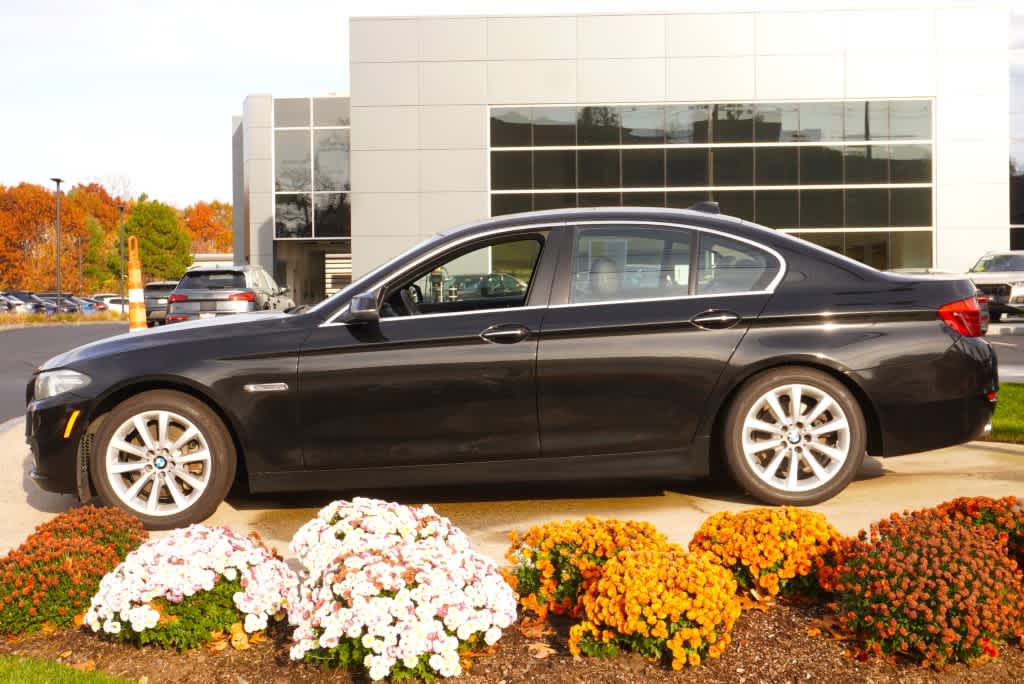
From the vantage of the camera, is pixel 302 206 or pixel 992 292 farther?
pixel 302 206

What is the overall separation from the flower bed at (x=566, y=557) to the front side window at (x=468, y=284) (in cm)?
211

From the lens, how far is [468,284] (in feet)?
21.2

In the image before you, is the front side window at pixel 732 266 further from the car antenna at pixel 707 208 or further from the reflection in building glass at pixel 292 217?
the reflection in building glass at pixel 292 217

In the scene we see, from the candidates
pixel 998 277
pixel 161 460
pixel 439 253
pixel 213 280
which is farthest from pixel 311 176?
pixel 161 460

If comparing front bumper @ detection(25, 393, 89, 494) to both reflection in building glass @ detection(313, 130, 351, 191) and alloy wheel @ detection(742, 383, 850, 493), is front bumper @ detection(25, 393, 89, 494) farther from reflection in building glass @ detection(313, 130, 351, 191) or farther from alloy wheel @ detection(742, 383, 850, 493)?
reflection in building glass @ detection(313, 130, 351, 191)

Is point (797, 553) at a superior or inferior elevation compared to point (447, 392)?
inferior

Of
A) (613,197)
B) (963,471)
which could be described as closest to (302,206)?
(613,197)

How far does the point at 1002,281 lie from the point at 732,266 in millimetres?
23798

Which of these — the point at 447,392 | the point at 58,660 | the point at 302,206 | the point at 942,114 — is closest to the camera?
the point at 58,660

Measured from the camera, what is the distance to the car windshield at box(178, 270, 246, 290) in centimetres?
2147

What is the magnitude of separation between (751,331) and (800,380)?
1.22 feet

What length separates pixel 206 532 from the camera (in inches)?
159

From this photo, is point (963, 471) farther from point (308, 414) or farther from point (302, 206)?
point (302, 206)

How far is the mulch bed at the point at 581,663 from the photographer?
3.40m
